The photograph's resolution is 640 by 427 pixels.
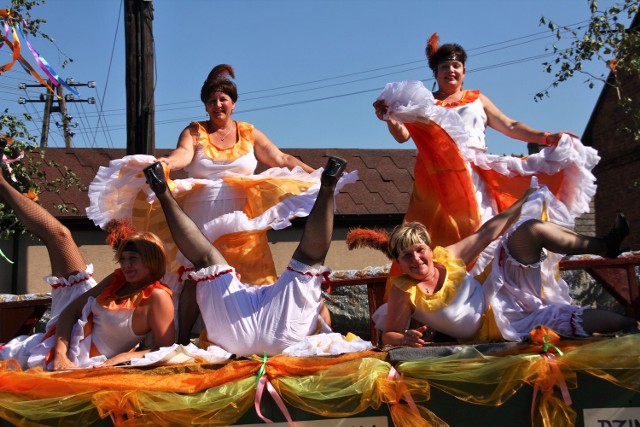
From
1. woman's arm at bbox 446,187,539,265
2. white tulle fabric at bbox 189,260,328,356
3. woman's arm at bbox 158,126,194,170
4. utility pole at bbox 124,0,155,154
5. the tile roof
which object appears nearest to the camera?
white tulle fabric at bbox 189,260,328,356

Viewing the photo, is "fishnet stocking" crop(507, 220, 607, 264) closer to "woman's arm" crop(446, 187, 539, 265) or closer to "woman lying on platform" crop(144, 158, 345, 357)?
"woman's arm" crop(446, 187, 539, 265)

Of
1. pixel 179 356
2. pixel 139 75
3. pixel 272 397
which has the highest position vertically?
pixel 139 75

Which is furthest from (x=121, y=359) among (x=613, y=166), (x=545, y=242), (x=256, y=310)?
(x=613, y=166)

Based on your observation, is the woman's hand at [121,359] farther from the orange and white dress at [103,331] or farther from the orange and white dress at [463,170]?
the orange and white dress at [463,170]

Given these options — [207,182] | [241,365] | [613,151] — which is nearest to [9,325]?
[207,182]

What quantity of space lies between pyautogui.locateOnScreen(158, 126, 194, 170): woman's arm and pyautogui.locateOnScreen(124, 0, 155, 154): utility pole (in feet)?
8.75

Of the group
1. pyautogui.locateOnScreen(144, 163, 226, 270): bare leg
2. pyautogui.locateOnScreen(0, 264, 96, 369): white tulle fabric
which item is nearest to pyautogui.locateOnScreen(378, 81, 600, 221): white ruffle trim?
pyautogui.locateOnScreen(144, 163, 226, 270): bare leg

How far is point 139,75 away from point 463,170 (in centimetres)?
398

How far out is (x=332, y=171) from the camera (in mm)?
3141

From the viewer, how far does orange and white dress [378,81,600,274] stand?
396 cm

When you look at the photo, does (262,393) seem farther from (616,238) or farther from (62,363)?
(616,238)

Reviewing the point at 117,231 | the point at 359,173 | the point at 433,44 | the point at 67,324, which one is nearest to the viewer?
the point at 67,324

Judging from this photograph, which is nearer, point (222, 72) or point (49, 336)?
point (49, 336)

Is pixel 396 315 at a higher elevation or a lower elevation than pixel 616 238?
lower
